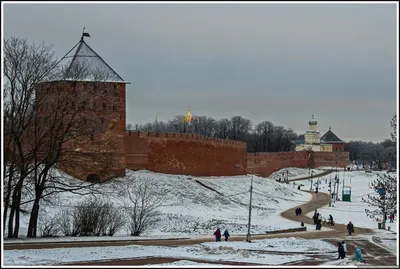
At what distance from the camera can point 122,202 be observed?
111 feet

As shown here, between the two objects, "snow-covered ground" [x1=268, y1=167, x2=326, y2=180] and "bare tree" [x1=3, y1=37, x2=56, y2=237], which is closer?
"bare tree" [x1=3, y1=37, x2=56, y2=237]

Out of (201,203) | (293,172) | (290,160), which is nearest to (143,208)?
(201,203)

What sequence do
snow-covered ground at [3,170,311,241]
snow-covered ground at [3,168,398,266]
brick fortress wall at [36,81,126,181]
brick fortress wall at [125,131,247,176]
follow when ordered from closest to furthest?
snow-covered ground at [3,168,398,266] < brick fortress wall at [36,81,126,181] < snow-covered ground at [3,170,311,241] < brick fortress wall at [125,131,247,176]

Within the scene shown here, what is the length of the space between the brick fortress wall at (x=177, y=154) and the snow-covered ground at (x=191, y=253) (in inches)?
709

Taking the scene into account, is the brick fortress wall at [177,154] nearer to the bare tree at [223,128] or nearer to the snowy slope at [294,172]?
the snowy slope at [294,172]

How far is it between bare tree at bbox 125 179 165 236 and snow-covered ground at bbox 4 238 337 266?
4.75 metres

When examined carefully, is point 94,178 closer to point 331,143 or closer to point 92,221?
point 92,221

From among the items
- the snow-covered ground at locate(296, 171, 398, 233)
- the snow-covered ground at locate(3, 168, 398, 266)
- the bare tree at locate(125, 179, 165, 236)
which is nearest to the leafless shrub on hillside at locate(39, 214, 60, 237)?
the snow-covered ground at locate(3, 168, 398, 266)

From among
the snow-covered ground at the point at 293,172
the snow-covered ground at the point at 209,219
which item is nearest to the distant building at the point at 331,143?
the snow-covered ground at the point at 293,172

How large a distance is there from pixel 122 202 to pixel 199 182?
9858mm

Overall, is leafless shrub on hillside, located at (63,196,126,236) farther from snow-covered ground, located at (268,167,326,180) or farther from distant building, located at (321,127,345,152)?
distant building, located at (321,127,345,152)

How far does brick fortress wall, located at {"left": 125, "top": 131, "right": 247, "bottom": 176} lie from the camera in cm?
4162

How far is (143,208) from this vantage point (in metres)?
29.3

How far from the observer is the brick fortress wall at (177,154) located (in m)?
41.6
